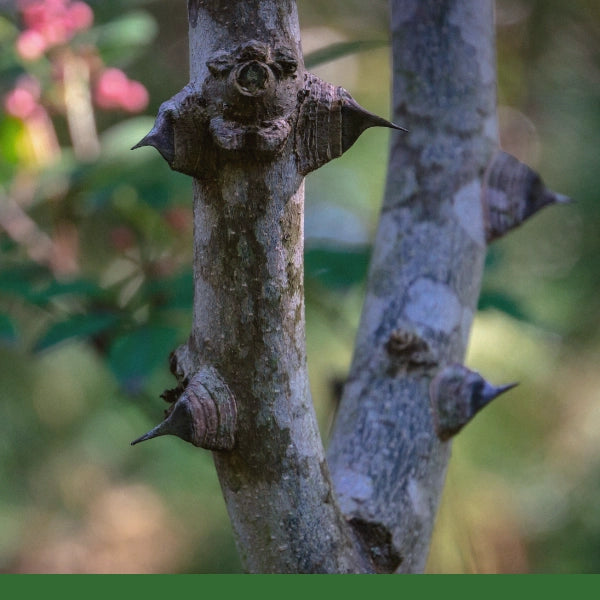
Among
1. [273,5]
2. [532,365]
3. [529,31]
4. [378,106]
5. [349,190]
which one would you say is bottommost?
[532,365]

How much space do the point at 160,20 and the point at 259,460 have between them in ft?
6.11

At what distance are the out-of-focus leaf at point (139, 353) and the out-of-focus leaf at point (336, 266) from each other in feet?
0.50

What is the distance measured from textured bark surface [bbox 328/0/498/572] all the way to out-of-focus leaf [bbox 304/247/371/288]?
13 centimetres

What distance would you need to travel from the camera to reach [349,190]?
1805 millimetres

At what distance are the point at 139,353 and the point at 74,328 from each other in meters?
0.07

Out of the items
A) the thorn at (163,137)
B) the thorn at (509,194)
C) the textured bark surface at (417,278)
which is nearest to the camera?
the thorn at (163,137)

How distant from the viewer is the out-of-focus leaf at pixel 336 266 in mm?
733

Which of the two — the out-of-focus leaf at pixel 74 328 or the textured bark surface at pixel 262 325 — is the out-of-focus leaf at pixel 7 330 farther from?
the textured bark surface at pixel 262 325

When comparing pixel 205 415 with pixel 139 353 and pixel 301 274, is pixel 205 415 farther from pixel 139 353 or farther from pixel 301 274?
pixel 139 353

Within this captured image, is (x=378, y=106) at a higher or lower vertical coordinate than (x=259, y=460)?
lower

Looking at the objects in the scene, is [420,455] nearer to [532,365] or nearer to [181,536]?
[532,365]

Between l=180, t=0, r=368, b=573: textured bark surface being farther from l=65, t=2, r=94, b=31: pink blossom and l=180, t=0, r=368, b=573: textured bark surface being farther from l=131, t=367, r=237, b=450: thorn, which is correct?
l=65, t=2, r=94, b=31: pink blossom

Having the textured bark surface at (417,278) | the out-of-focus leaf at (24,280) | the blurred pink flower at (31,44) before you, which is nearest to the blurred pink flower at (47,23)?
the blurred pink flower at (31,44)

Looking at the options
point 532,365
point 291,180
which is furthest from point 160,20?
point 291,180
